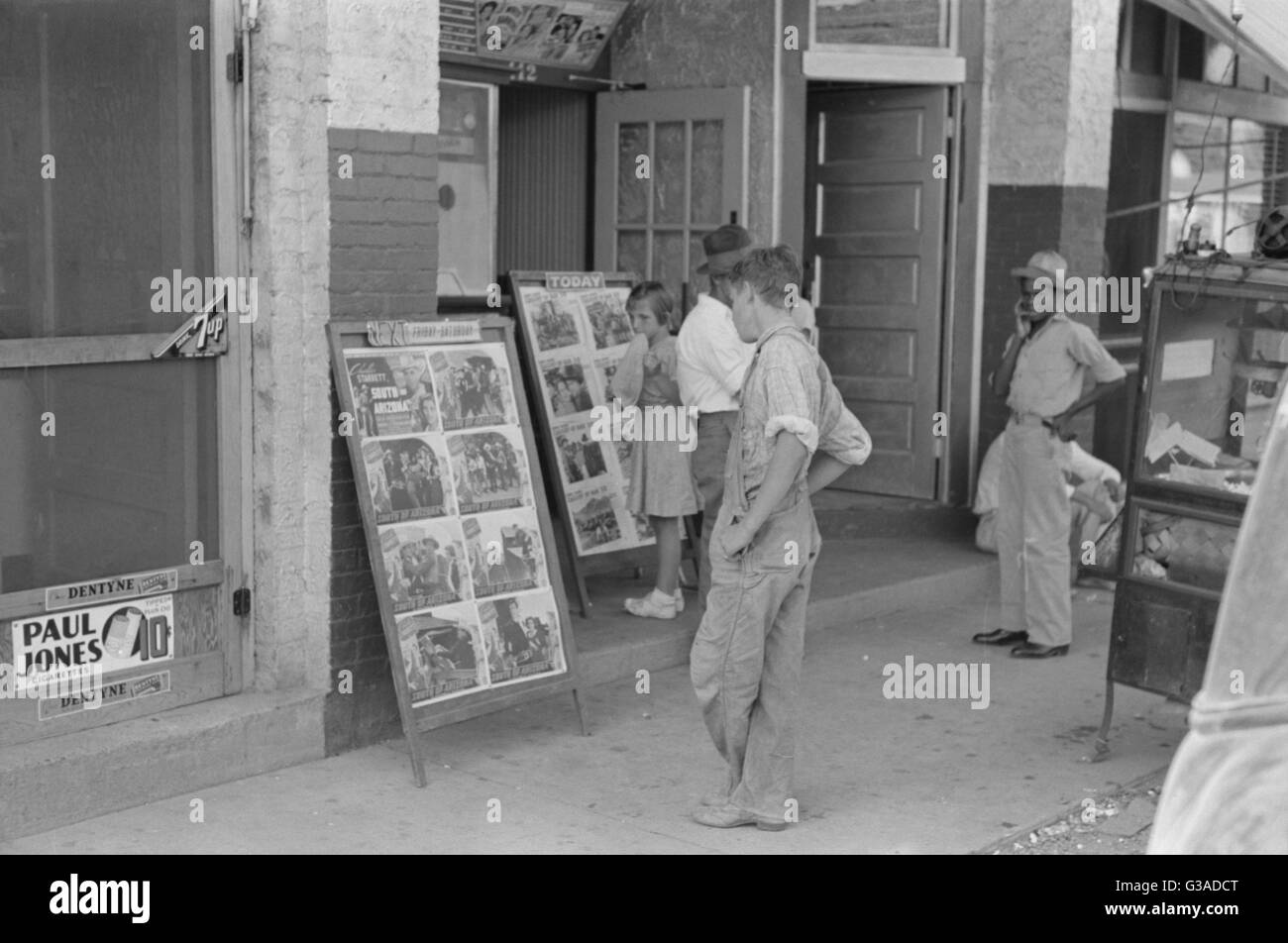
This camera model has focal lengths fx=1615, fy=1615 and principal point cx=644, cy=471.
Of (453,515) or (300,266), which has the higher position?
(300,266)

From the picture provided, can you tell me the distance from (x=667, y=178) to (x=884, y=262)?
1.64 meters

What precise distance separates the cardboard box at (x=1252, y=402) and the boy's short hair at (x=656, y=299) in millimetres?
2641

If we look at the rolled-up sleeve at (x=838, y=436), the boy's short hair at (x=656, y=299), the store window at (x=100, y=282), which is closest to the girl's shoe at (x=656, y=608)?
the boy's short hair at (x=656, y=299)

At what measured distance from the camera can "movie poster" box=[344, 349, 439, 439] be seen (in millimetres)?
5785

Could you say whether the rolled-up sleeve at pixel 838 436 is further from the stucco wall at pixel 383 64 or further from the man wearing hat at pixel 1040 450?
the man wearing hat at pixel 1040 450

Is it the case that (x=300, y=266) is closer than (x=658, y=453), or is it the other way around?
(x=300, y=266)

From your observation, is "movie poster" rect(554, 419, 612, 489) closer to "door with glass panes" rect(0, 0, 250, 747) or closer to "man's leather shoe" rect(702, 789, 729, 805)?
"door with glass panes" rect(0, 0, 250, 747)

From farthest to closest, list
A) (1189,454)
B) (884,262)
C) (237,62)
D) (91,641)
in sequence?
1. (884,262)
2. (1189,454)
3. (237,62)
4. (91,641)

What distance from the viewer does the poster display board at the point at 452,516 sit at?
577 cm

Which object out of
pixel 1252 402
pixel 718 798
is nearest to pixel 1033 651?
pixel 1252 402

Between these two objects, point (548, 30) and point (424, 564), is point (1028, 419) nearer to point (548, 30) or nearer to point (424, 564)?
point (424, 564)

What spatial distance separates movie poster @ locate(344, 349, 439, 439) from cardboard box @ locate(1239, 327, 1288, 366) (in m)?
3.01

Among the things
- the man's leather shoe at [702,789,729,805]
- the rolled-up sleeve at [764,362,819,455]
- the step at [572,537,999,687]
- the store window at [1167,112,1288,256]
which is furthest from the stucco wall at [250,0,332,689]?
the store window at [1167,112,1288,256]

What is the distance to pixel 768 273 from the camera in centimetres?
519
